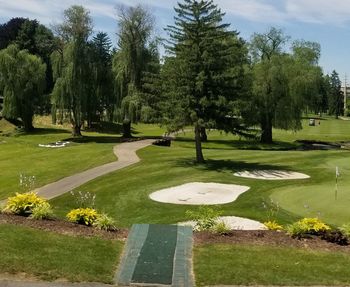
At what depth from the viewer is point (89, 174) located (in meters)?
31.7

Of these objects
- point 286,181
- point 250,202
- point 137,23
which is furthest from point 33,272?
point 137,23

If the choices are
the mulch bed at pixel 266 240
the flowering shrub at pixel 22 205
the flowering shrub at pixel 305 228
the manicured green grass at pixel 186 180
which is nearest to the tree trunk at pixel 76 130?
the manicured green grass at pixel 186 180

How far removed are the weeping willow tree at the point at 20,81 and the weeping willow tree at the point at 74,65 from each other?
7.73 metres

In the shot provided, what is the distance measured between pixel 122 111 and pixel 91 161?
16.1 meters

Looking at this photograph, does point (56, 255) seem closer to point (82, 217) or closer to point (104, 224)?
point (104, 224)

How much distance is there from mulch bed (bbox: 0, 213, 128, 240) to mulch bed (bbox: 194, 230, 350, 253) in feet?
6.10

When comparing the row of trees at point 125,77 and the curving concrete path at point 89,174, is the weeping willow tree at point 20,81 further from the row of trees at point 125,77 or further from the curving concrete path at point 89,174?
the curving concrete path at point 89,174

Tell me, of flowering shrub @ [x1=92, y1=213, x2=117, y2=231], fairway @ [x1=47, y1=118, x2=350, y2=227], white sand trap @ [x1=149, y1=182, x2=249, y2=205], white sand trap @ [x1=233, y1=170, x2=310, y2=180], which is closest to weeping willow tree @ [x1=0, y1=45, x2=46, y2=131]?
fairway @ [x1=47, y1=118, x2=350, y2=227]

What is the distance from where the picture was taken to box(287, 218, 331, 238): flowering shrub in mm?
12047

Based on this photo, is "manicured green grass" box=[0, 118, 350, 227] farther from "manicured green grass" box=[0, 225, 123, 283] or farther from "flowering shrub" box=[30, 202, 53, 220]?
→ "manicured green grass" box=[0, 225, 123, 283]

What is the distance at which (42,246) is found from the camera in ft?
33.7

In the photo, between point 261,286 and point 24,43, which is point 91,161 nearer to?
point 261,286

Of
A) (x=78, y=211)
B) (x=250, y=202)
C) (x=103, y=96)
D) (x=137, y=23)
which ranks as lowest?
(x=250, y=202)

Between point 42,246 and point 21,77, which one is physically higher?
point 21,77
